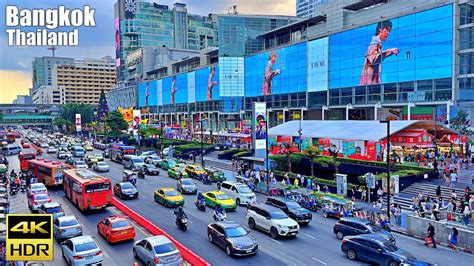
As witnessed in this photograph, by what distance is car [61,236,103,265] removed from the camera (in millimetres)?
17886

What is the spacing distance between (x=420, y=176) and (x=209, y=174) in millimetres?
20955

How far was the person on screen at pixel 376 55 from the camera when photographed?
64.4 meters

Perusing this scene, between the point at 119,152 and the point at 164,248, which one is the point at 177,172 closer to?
the point at 119,152

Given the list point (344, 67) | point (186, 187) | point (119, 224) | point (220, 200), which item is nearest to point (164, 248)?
point (119, 224)

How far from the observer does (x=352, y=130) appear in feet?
165

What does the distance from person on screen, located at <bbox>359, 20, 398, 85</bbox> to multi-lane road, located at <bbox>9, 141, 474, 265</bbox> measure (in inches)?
1702

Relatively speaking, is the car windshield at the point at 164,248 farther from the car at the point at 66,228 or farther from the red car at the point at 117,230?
the car at the point at 66,228

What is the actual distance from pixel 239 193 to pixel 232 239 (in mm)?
12297

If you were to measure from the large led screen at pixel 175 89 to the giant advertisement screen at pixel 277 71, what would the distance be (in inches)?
1171

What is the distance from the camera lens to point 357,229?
73.9 feet

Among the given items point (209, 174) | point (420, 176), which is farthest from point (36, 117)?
point (420, 176)

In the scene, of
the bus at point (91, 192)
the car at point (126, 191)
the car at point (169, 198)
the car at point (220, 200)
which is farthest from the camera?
the car at point (126, 191)

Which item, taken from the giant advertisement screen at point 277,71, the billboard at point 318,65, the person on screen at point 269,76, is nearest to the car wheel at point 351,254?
the billboard at point 318,65

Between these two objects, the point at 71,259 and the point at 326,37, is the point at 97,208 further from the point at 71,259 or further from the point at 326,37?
the point at 326,37
